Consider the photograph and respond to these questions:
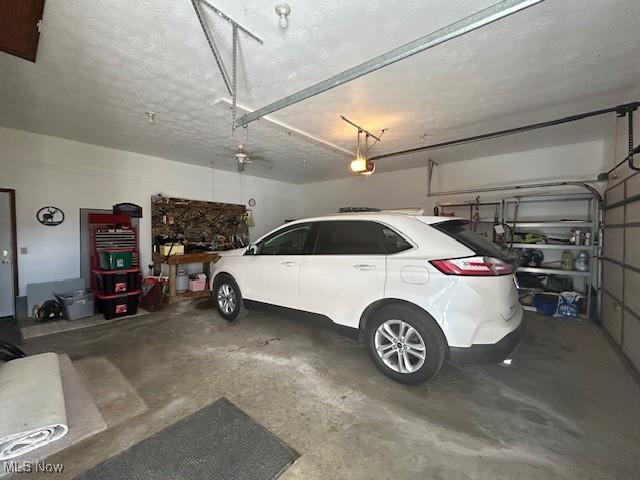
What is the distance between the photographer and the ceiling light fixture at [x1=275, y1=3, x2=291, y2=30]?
5.64 feet

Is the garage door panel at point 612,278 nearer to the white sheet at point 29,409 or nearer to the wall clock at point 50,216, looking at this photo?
the white sheet at point 29,409

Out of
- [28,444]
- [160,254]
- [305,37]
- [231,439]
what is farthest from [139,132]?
[231,439]

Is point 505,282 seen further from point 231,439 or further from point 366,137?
point 366,137

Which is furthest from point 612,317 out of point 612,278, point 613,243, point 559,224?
point 559,224

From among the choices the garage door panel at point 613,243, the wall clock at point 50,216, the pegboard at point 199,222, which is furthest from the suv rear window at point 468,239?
the wall clock at point 50,216

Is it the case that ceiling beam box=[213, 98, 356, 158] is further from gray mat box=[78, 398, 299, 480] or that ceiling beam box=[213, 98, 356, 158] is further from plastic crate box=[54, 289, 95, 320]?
plastic crate box=[54, 289, 95, 320]

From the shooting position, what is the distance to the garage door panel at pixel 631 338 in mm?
2562

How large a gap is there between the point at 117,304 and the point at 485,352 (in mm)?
4843

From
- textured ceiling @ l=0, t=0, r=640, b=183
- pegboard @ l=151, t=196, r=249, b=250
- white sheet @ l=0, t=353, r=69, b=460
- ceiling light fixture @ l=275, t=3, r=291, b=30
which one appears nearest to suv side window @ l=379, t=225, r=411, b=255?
textured ceiling @ l=0, t=0, r=640, b=183

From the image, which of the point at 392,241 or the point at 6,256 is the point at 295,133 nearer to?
the point at 392,241

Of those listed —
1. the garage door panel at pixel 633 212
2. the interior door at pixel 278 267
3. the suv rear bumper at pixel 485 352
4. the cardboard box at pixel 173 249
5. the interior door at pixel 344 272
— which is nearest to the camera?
the suv rear bumper at pixel 485 352

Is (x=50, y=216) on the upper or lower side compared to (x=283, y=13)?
lower

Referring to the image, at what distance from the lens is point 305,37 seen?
2012 mm

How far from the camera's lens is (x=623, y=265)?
3002mm
